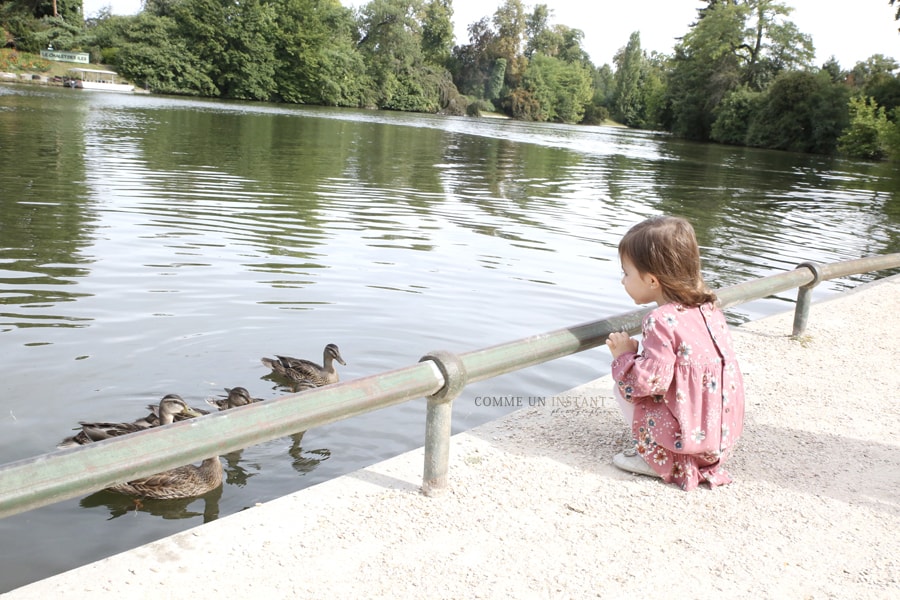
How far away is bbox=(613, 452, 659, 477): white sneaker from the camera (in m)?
3.71

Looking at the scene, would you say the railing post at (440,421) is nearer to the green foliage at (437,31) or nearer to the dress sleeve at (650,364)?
the dress sleeve at (650,364)

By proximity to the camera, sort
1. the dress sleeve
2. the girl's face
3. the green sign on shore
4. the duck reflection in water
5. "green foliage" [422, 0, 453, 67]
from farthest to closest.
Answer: "green foliage" [422, 0, 453, 67] < the green sign on shore < the duck reflection in water < the girl's face < the dress sleeve

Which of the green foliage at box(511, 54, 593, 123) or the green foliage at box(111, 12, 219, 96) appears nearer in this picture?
the green foliage at box(111, 12, 219, 96)

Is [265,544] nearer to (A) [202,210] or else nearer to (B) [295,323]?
(B) [295,323]

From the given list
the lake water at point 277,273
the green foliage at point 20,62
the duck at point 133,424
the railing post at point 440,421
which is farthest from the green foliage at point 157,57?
the railing post at point 440,421

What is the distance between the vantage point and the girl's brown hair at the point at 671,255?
3440mm

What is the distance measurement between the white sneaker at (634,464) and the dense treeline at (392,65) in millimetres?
44511

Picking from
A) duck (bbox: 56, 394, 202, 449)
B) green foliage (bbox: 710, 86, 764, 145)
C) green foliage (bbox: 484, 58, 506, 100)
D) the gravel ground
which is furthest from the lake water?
green foliage (bbox: 484, 58, 506, 100)

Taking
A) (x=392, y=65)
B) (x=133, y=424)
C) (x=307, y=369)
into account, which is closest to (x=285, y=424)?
(x=133, y=424)

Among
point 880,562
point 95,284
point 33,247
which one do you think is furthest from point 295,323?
point 880,562

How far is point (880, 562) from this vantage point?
10.3 ft

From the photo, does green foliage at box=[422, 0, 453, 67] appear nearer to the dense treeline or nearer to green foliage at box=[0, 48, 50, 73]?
the dense treeline

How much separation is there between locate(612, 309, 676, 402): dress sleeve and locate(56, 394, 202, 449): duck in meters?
2.57

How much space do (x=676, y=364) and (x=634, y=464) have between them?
1.90 ft
